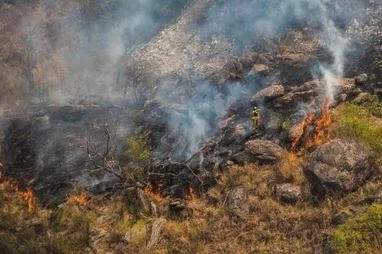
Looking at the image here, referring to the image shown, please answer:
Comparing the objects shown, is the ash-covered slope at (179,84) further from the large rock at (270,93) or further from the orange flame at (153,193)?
the orange flame at (153,193)

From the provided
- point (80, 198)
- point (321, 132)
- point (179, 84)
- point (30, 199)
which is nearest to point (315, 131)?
point (321, 132)

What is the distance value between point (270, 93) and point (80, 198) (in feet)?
23.2

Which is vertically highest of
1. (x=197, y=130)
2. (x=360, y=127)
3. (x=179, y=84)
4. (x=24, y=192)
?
(x=360, y=127)

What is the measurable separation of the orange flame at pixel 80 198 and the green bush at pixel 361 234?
24.3 ft

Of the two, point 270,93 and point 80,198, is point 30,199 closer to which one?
point 80,198

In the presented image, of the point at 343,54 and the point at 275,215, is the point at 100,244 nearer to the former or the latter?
the point at 275,215

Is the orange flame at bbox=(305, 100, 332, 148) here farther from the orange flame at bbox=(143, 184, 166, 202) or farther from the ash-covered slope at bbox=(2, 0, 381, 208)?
the orange flame at bbox=(143, 184, 166, 202)

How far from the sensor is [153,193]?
554 inches

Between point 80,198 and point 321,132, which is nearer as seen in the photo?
point 321,132

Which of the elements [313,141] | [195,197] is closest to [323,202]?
[313,141]

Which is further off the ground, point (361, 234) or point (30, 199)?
point (361, 234)

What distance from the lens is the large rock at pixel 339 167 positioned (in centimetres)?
1129

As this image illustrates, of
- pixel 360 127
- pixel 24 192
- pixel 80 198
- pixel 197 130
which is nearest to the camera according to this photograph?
pixel 360 127

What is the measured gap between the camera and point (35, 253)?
11312 millimetres
